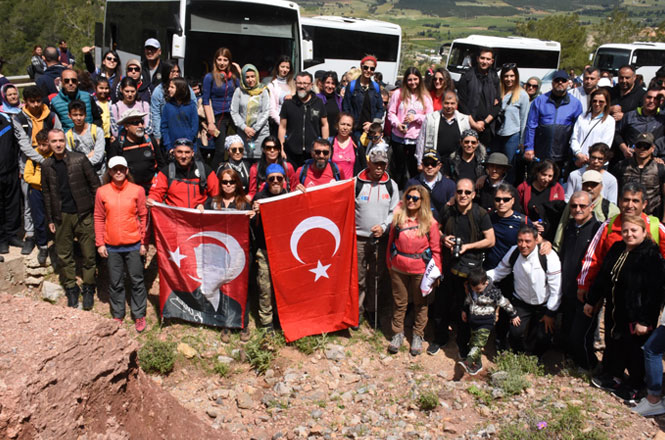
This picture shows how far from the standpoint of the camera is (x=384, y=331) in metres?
7.70

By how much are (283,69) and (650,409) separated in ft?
22.5

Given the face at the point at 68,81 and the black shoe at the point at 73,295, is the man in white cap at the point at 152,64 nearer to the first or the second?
the face at the point at 68,81

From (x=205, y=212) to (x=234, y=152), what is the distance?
94 centimetres

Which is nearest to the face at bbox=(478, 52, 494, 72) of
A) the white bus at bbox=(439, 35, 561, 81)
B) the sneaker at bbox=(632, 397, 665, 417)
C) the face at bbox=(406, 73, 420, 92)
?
the face at bbox=(406, 73, 420, 92)

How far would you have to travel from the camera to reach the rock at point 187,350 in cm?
718

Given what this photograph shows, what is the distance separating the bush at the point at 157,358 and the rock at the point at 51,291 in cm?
211

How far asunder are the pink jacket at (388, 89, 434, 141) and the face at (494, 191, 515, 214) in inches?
88.8

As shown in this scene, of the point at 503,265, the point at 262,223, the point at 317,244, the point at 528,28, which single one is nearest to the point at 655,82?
the point at 503,265

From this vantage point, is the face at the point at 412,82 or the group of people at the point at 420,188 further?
the face at the point at 412,82

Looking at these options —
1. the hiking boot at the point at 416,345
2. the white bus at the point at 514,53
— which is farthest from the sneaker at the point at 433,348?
the white bus at the point at 514,53

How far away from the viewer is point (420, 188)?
21.0 feet

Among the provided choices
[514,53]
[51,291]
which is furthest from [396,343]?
[514,53]

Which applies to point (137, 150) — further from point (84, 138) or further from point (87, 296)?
point (87, 296)

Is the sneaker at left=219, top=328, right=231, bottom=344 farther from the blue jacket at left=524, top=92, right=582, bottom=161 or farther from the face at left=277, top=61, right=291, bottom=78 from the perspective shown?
the blue jacket at left=524, top=92, right=582, bottom=161
